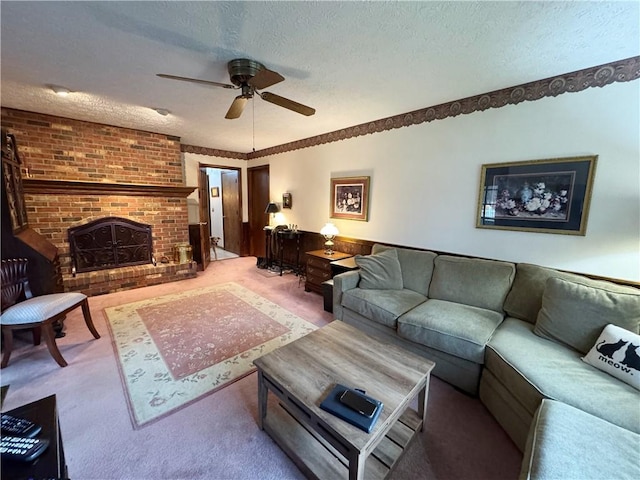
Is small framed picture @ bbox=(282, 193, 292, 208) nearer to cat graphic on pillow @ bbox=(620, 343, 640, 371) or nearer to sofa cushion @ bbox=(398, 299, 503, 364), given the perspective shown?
sofa cushion @ bbox=(398, 299, 503, 364)

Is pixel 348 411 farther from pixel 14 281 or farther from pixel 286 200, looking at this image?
pixel 286 200

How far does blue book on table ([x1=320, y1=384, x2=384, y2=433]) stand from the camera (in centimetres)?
111

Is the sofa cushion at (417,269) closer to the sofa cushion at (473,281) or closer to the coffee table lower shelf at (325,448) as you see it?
the sofa cushion at (473,281)

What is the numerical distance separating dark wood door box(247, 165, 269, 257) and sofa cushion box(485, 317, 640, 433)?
4.76m

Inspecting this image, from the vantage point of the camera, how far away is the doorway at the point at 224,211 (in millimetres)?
6090

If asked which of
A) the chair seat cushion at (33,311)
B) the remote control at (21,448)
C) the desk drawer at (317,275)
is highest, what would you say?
the remote control at (21,448)

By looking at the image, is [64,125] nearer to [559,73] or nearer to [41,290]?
[41,290]

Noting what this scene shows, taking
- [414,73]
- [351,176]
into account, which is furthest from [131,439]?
[351,176]

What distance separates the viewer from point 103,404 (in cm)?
176

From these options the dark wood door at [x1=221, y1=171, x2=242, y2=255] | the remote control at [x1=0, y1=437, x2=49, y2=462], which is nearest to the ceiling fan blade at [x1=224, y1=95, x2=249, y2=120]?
the remote control at [x1=0, y1=437, x2=49, y2=462]

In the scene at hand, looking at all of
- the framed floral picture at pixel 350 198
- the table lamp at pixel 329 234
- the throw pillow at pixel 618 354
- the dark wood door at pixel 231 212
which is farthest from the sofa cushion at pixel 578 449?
the dark wood door at pixel 231 212

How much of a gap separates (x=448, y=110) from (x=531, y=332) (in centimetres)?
221

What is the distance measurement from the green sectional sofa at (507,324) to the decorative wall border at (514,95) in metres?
1.46

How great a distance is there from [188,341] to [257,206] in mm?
3814
